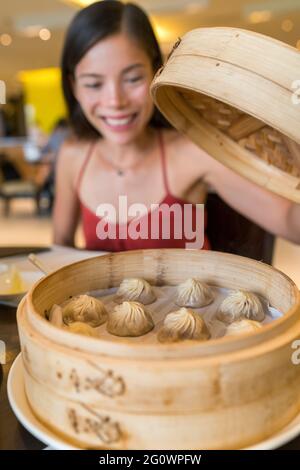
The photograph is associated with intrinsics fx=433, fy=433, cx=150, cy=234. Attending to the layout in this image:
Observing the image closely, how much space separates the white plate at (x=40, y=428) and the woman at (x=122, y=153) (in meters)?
0.65

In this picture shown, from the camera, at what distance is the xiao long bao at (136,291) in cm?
72

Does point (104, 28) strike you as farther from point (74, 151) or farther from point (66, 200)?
point (66, 200)

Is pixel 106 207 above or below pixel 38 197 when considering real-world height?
above

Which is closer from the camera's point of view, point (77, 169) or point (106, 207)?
point (106, 207)

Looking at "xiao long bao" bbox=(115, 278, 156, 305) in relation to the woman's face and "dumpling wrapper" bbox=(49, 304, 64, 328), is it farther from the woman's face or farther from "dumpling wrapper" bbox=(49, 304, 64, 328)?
the woman's face

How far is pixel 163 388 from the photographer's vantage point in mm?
430

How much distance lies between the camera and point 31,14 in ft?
16.9

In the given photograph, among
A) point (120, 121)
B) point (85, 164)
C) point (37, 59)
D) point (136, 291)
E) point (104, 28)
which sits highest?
point (104, 28)

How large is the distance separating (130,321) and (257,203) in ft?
2.48

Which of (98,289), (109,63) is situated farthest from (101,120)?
(98,289)

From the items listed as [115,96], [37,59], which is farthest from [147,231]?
[37,59]

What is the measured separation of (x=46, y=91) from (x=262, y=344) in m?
11.4

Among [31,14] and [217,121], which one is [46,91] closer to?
[31,14]

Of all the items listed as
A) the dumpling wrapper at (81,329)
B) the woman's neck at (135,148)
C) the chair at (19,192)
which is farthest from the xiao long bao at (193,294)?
the chair at (19,192)
